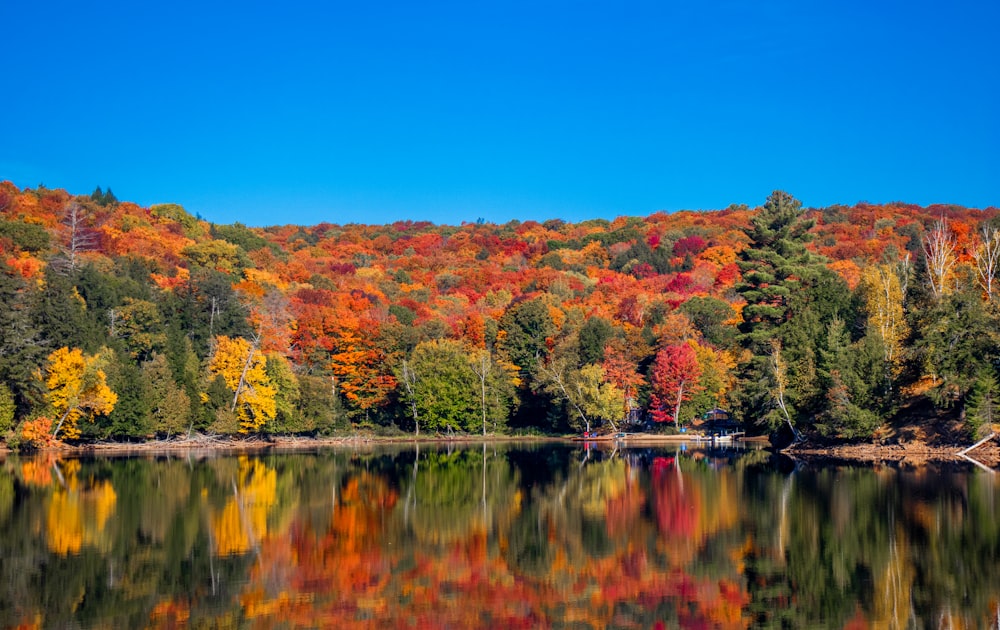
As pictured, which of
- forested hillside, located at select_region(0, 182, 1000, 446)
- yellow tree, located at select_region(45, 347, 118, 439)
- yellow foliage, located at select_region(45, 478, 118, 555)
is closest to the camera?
yellow foliage, located at select_region(45, 478, 118, 555)

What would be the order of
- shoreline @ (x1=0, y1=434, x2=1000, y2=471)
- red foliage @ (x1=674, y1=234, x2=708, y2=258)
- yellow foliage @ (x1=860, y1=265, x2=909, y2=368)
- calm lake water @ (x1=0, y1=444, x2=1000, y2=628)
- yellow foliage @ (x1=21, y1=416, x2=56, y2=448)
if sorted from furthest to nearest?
red foliage @ (x1=674, y1=234, x2=708, y2=258) < yellow foliage @ (x1=21, y1=416, x2=56, y2=448) < yellow foliage @ (x1=860, y1=265, x2=909, y2=368) < shoreline @ (x1=0, y1=434, x2=1000, y2=471) < calm lake water @ (x1=0, y1=444, x2=1000, y2=628)

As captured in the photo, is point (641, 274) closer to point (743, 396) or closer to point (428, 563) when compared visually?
point (743, 396)

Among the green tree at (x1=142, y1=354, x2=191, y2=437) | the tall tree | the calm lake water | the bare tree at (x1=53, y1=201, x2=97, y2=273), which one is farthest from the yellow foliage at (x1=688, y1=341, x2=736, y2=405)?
the bare tree at (x1=53, y1=201, x2=97, y2=273)

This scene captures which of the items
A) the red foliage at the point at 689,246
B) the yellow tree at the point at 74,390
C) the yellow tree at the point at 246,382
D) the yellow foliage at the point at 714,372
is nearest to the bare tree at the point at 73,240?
the yellow tree at the point at 246,382

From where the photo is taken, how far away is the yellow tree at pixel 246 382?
65250 millimetres

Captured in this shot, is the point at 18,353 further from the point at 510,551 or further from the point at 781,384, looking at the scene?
the point at 781,384

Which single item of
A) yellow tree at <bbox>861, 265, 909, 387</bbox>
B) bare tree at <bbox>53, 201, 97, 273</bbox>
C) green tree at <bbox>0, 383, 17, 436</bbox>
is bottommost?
green tree at <bbox>0, 383, 17, 436</bbox>

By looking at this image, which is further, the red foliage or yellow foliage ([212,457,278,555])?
the red foliage

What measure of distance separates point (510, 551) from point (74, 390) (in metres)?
43.6

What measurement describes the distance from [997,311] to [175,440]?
168 ft

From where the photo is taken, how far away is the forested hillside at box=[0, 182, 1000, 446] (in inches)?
1994

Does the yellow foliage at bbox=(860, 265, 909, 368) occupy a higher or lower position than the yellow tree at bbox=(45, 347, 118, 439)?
higher

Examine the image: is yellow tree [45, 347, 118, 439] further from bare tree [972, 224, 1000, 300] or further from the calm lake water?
bare tree [972, 224, 1000, 300]

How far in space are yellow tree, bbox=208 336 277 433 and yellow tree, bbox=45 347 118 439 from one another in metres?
8.73
